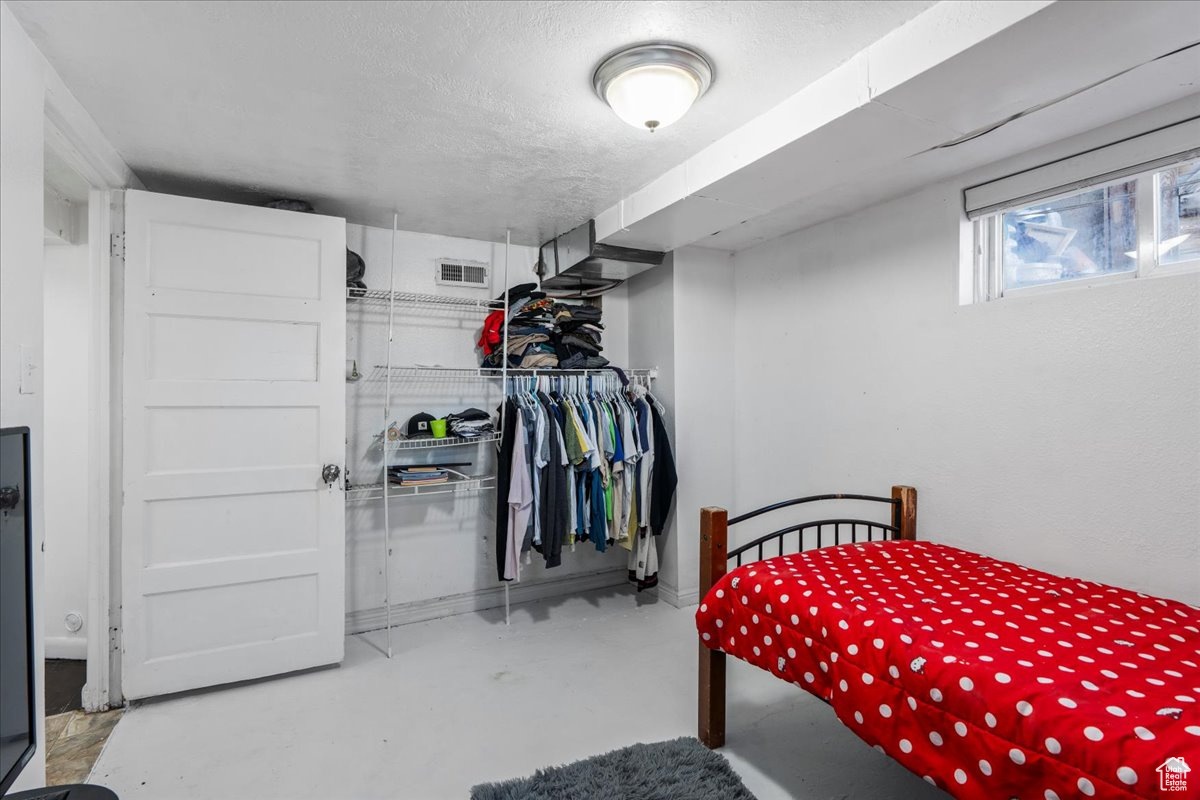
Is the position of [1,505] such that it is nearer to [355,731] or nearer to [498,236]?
[355,731]

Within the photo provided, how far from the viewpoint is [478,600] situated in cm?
360

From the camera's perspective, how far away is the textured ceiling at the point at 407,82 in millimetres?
1515

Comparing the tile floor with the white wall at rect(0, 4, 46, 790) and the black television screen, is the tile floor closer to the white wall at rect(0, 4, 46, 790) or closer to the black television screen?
the white wall at rect(0, 4, 46, 790)

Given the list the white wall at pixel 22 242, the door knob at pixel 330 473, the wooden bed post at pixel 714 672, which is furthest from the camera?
the door knob at pixel 330 473

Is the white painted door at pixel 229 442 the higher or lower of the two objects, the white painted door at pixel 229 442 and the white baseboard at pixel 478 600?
the higher

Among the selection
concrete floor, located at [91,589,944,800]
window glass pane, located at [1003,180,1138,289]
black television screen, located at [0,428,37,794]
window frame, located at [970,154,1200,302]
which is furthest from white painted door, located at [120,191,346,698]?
window glass pane, located at [1003,180,1138,289]

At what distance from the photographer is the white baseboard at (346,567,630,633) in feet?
10.9

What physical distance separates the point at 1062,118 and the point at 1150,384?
37.2 inches

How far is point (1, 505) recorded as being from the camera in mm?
1054

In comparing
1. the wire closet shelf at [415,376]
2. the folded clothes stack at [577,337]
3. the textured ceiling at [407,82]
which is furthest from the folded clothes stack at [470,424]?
the textured ceiling at [407,82]

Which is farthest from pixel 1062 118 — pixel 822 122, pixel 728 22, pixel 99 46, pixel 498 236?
pixel 99 46

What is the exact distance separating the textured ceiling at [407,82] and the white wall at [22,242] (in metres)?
0.10

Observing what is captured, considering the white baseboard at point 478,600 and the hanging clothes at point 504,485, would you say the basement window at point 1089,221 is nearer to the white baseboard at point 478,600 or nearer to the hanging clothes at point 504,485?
the hanging clothes at point 504,485

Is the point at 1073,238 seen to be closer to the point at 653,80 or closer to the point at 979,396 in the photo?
the point at 979,396
